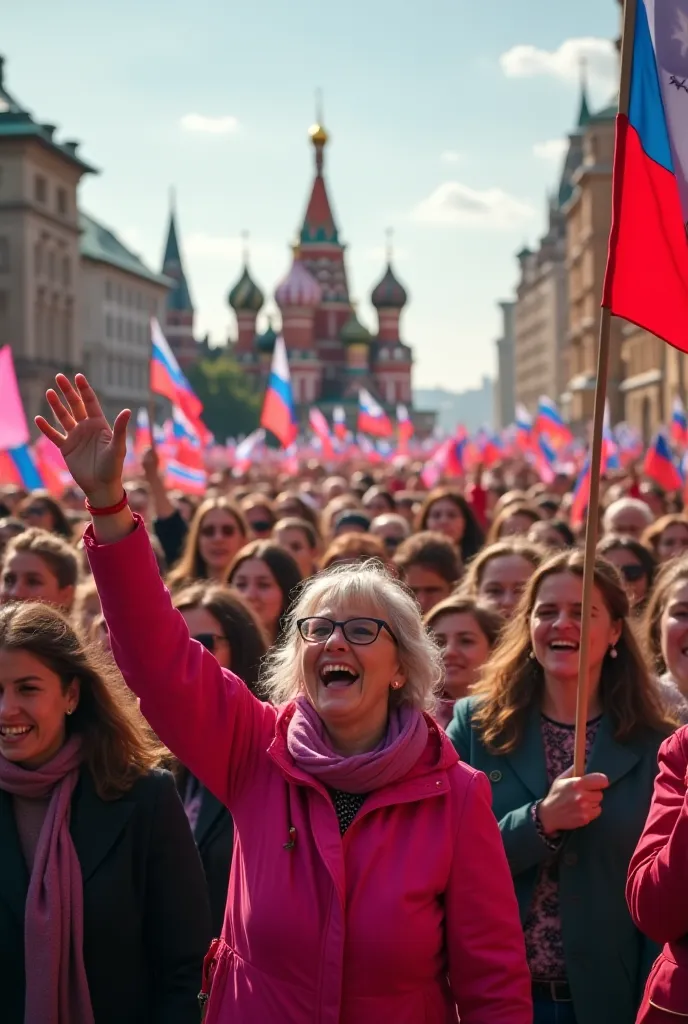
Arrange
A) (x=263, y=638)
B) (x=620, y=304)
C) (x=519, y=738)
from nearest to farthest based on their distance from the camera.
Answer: (x=620, y=304), (x=519, y=738), (x=263, y=638)

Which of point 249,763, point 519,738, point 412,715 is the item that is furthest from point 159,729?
point 519,738

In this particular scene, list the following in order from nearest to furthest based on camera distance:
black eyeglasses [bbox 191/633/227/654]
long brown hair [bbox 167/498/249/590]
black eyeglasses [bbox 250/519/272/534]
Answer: black eyeglasses [bbox 191/633/227/654]
long brown hair [bbox 167/498/249/590]
black eyeglasses [bbox 250/519/272/534]

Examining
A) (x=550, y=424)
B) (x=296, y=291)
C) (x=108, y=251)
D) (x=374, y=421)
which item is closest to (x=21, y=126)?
(x=108, y=251)

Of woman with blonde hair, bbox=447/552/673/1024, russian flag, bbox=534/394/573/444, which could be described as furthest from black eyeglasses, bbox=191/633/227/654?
russian flag, bbox=534/394/573/444

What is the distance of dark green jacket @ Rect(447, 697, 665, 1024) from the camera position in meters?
4.03

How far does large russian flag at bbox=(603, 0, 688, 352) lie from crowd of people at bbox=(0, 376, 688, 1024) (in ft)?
3.13

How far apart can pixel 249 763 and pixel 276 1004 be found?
50 cm

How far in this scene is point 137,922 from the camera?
365cm

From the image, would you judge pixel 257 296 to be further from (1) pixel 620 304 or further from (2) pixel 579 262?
(1) pixel 620 304

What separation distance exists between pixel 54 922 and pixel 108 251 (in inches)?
2990

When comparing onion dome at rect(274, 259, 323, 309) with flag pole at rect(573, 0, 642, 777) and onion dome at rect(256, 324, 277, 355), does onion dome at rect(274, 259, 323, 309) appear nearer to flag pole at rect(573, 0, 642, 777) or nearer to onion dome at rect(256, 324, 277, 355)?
onion dome at rect(256, 324, 277, 355)

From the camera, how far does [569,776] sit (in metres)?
4.07

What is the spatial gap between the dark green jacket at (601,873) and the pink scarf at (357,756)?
95 cm

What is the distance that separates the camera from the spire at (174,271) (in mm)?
117000
